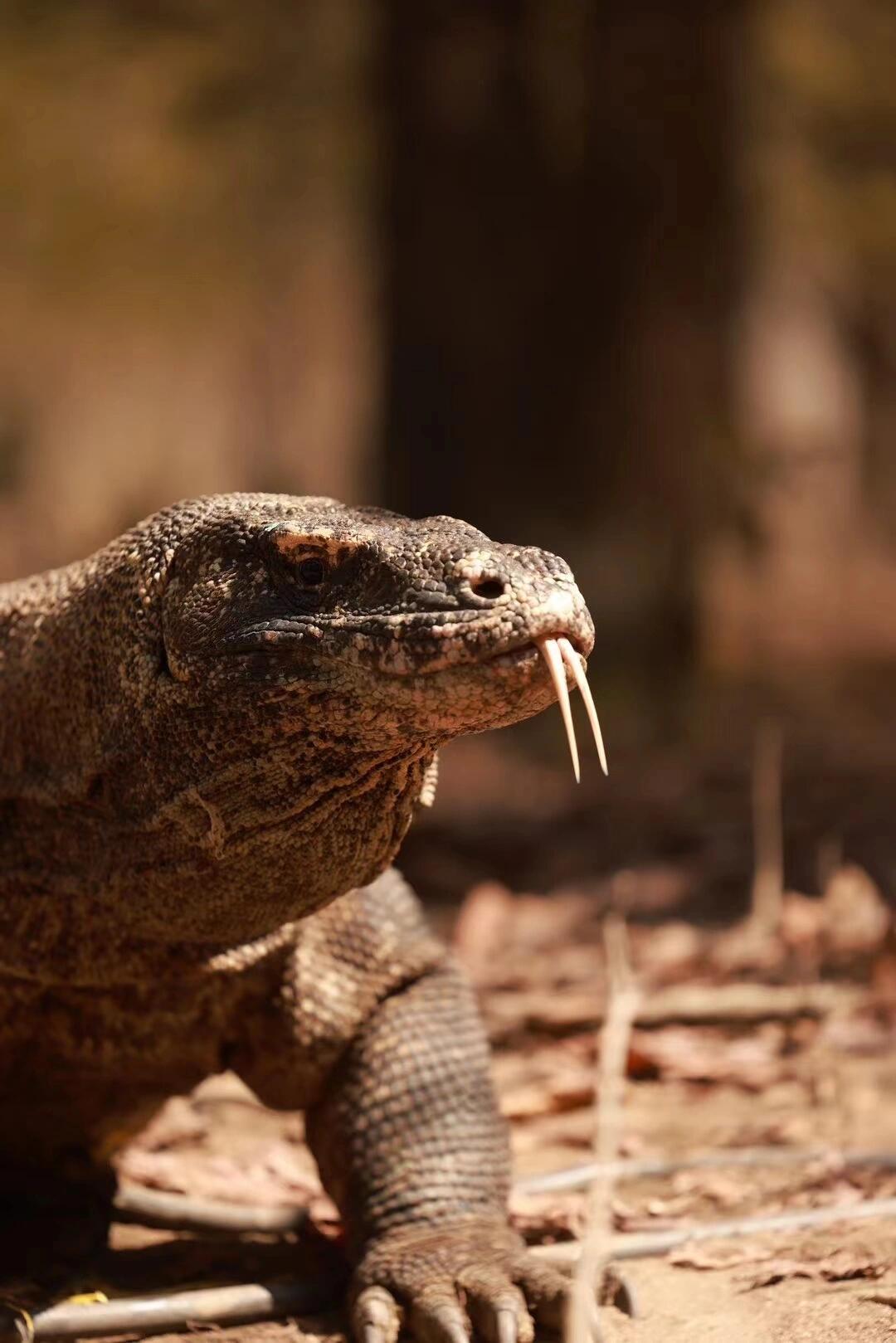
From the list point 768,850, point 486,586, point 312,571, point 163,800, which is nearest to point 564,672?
point 486,586

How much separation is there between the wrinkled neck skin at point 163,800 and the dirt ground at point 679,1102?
2.87 feet

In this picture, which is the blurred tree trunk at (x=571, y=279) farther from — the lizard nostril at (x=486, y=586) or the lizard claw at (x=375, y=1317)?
the lizard nostril at (x=486, y=586)

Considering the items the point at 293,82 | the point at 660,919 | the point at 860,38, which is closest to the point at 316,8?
the point at 293,82

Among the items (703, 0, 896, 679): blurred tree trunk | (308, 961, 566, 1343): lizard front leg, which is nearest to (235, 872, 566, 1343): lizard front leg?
(308, 961, 566, 1343): lizard front leg

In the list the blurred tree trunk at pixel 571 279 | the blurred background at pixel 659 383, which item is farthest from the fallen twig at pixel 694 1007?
the blurred tree trunk at pixel 571 279

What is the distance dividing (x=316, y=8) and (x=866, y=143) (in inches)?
355

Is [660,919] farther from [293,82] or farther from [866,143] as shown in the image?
[293,82]

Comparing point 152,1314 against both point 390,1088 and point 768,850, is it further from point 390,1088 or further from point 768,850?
point 768,850

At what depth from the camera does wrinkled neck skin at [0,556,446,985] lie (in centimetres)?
297

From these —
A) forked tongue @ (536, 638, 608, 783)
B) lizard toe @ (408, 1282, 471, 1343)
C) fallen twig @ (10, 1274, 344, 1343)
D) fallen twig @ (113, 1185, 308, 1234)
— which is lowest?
fallen twig @ (113, 1185, 308, 1234)

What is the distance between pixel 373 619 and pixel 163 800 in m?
0.58

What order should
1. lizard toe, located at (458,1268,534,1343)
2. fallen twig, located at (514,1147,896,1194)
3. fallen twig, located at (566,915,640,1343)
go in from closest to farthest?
fallen twig, located at (566,915,640,1343), lizard toe, located at (458,1268,534,1343), fallen twig, located at (514,1147,896,1194)

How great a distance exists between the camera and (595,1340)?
3035mm

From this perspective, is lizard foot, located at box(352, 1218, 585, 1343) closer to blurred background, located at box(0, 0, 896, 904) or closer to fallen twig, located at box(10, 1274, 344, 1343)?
fallen twig, located at box(10, 1274, 344, 1343)
